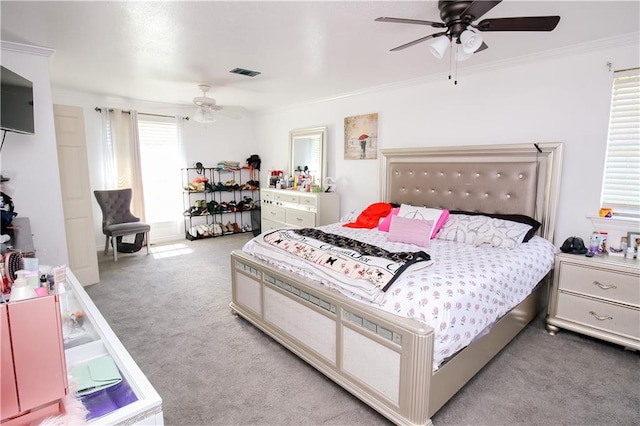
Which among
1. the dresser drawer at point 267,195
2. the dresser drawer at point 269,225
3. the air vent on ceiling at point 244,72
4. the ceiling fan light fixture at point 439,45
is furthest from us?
the dresser drawer at point 267,195

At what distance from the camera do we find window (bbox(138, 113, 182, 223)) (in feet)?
18.3

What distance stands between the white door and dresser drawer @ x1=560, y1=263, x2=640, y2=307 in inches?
190

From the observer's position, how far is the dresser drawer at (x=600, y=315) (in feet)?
7.83

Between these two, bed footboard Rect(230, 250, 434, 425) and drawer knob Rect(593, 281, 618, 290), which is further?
drawer knob Rect(593, 281, 618, 290)

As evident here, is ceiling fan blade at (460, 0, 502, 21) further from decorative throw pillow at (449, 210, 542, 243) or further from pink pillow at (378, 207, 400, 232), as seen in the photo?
pink pillow at (378, 207, 400, 232)

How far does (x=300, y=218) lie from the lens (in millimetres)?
5078

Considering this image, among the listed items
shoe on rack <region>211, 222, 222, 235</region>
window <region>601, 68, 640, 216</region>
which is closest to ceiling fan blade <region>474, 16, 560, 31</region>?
window <region>601, 68, 640, 216</region>

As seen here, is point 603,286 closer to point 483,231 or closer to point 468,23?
point 483,231

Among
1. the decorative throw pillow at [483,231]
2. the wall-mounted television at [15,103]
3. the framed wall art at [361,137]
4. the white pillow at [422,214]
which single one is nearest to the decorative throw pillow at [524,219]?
the decorative throw pillow at [483,231]

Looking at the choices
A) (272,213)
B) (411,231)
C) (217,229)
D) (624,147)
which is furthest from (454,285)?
(217,229)

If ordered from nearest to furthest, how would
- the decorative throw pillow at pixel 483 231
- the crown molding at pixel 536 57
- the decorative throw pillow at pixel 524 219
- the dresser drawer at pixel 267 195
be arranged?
the crown molding at pixel 536 57, the decorative throw pillow at pixel 483 231, the decorative throw pillow at pixel 524 219, the dresser drawer at pixel 267 195

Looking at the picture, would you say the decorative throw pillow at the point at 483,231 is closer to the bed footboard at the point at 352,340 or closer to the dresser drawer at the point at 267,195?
the bed footboard at the point at 352,340

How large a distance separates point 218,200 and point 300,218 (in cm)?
234

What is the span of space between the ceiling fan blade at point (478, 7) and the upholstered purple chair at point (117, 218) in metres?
4.82
